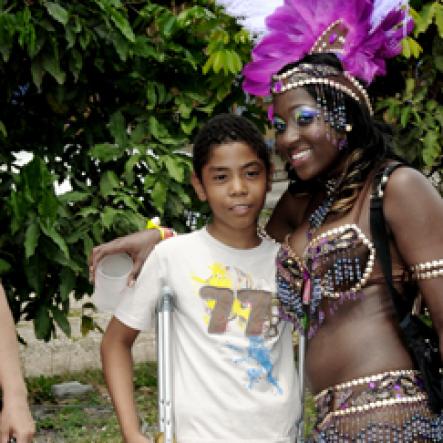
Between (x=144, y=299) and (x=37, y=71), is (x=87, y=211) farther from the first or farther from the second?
(x=144, y=299)

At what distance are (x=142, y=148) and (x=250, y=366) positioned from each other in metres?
1.93

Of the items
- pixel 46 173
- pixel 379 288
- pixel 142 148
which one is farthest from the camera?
pixel 142 148

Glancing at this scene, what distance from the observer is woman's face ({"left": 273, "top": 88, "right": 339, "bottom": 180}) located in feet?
8.84

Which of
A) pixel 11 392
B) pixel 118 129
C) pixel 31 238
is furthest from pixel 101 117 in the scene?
pixel 11 392

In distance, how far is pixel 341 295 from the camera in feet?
8.73

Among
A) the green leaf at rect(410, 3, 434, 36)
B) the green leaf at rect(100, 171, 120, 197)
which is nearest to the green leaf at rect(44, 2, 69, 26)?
the green leaf at rect(100, 171, 120, 197)

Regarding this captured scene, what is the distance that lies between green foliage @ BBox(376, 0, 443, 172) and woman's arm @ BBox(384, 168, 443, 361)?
236 cm

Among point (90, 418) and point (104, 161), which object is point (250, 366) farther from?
point (90, 418)

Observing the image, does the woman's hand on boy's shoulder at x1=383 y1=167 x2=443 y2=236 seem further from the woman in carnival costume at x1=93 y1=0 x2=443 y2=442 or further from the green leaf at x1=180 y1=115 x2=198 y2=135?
the green leaf at x1=180 y1=115 x2=198 y2=135

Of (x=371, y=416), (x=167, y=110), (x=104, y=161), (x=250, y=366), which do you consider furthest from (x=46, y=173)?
(x=371, y=416)

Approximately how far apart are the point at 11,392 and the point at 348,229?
104 centimetres

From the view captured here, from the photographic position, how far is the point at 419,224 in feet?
8.30

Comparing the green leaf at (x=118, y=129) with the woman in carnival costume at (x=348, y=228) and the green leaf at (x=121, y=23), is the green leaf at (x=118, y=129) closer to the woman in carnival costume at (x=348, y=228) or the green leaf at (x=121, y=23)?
the green leaf at (x=121, y=23)

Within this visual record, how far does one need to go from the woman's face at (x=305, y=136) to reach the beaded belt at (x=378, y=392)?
0.62 metres
